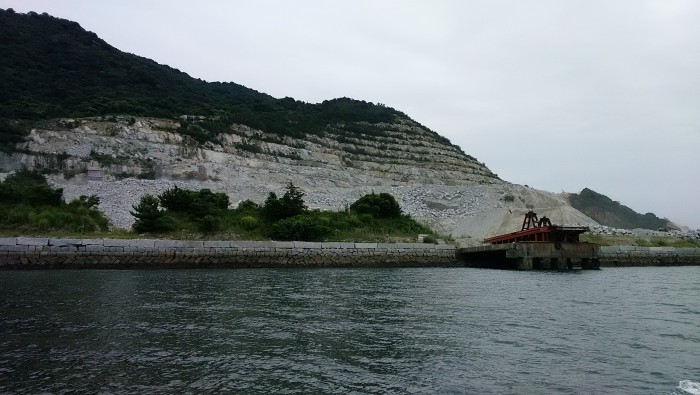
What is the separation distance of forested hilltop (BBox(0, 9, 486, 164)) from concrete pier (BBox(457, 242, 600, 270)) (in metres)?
47.1

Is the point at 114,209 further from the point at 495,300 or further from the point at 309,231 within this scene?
the point at 495,300

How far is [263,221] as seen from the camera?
125 ft

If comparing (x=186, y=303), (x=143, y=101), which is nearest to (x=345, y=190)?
(x=143, y=101)

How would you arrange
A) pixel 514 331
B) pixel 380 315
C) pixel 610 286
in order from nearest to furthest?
pixel 514 331
pixel 380 315
pixel 610 286

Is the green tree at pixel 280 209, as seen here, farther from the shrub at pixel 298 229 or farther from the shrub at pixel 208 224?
the shrub at pixel 208 224

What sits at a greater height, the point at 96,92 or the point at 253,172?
the point at 96,92

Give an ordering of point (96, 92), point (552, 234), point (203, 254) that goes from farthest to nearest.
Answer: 1. point (96, 92)
2. point (552, 234)
3. point (203, 254)

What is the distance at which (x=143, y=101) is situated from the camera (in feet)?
257

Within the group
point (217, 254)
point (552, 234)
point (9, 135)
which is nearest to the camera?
point (217, 254)

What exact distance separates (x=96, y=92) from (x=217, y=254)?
66.4 m

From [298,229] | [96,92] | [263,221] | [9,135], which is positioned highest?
[96,92]

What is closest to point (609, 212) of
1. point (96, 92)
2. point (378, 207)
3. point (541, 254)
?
point (378, 207)

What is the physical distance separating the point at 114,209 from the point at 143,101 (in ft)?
148

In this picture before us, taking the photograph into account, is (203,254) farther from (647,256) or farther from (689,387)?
(647,256)
